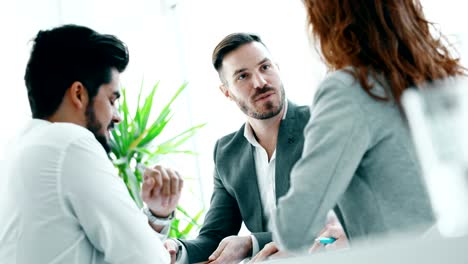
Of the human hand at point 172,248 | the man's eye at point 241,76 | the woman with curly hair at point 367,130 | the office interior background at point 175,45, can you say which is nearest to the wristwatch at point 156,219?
the human hand at point 172,248

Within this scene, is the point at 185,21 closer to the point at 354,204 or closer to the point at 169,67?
the point at 169,67

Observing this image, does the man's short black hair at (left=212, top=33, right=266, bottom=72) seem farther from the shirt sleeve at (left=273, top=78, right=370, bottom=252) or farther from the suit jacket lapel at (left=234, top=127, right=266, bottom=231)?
the shirt sleeve at (left=273, top=78, right=370, bottom=252)

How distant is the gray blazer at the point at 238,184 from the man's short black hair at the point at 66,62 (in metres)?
0.47

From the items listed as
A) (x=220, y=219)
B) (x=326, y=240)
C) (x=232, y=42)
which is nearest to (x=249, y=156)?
(x=220, y=219)

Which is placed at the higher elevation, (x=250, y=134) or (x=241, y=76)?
(x=241, y=76)

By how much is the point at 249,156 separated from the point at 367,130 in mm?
911

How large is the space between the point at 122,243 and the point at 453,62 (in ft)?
2.26

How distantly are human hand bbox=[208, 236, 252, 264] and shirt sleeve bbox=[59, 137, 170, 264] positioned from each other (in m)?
0.23

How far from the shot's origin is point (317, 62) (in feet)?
2.81

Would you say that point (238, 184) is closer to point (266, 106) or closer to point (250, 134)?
point (250, 134)

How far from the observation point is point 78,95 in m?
1.33

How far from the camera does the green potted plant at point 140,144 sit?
2.69 metres

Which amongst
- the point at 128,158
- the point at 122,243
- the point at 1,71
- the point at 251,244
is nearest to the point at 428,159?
the point at 122,243

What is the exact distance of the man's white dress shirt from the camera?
1095 mm
